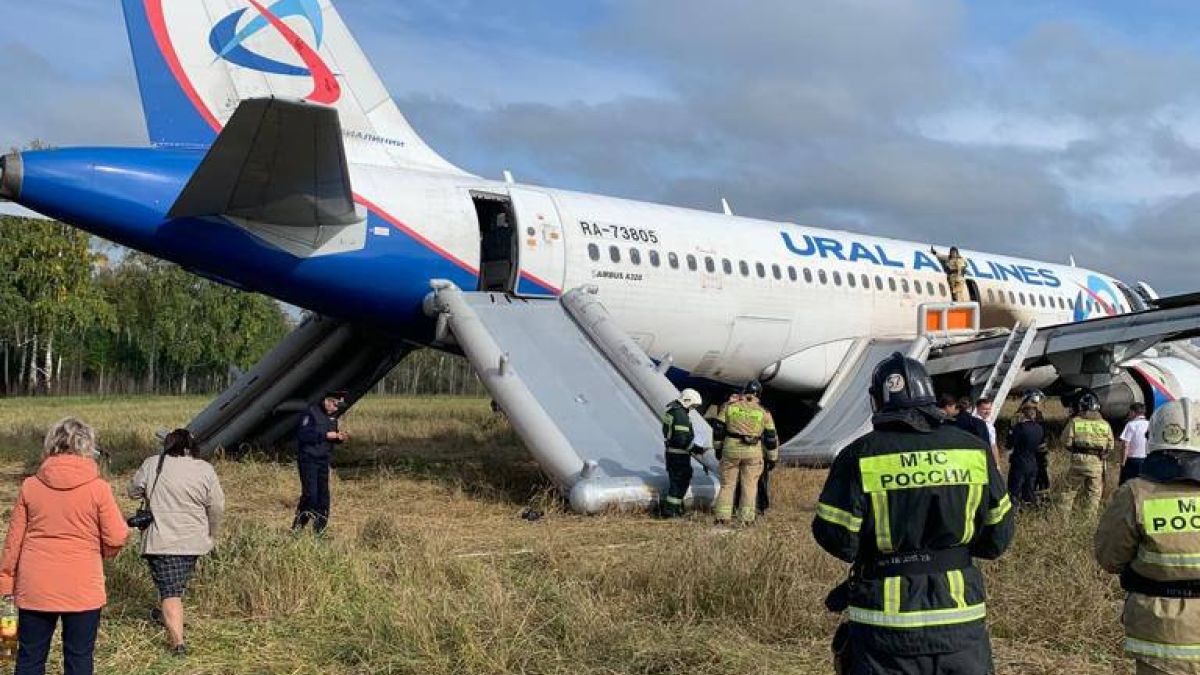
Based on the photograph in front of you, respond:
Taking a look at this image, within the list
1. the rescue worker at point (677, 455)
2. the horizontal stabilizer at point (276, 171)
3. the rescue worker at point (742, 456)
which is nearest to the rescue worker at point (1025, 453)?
→ the rescue worker at point (742, 456)

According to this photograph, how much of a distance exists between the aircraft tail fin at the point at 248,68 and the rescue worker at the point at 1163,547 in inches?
402

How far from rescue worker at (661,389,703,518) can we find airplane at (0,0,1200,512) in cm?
37

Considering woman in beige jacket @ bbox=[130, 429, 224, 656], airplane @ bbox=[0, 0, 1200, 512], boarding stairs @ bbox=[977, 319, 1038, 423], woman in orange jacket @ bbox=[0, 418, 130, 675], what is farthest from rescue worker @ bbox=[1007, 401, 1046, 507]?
woman in orange jacket @ bbox=[0, 418, 130, 675]

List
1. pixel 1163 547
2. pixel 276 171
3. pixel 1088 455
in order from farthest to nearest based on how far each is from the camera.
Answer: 1. pixel 276 171
2. pixel 1088 455
3. pixel 1163 547

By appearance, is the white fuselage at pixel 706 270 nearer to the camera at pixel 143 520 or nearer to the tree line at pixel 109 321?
the camera at pixel 143 520

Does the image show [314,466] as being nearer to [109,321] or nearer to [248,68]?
[248,68]

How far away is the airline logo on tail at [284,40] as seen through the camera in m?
12.7

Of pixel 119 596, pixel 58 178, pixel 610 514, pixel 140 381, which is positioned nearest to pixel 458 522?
pixel 610 514

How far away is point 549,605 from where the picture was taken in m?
6.47

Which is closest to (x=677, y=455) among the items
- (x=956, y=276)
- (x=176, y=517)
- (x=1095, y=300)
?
(x=176, y=517)

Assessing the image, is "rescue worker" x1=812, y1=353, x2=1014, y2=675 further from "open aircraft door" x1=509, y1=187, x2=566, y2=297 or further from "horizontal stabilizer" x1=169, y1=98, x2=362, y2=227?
"open aircraft door" x1=509, y1=187, x2=566, y2=297

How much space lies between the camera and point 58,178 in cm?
1080

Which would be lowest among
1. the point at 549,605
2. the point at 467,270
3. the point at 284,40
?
the point at 549,605

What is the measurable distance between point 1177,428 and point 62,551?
4.53m
